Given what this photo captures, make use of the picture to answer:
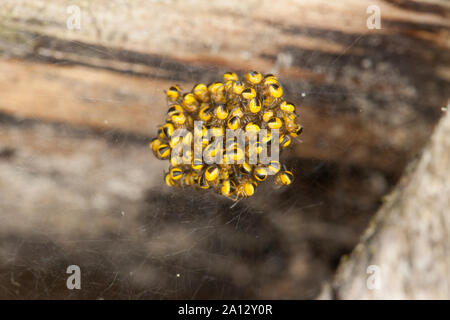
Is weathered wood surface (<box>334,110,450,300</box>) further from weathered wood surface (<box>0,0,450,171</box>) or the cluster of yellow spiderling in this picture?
the cluster of yellow spiderling

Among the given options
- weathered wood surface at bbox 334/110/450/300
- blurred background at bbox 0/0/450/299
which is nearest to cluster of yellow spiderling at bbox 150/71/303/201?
blurred background at bbox 0/0/450/299

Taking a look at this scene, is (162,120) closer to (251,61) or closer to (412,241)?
(251,61)

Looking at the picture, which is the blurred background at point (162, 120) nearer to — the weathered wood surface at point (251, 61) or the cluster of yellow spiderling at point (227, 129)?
the weathered wood surface at point (251, 61)

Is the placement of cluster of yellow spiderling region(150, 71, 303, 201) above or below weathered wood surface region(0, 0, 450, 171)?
below

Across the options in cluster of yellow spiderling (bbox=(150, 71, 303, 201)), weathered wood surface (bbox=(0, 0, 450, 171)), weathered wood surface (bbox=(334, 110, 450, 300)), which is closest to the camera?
cluster of yellow spiderling (bbox=(150, 71, 303, 201))

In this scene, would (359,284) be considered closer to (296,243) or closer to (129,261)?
(296,243)

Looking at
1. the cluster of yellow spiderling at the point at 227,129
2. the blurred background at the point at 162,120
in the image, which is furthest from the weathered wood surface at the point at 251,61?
the cluster of yellow spiderling at the point at 227,129
